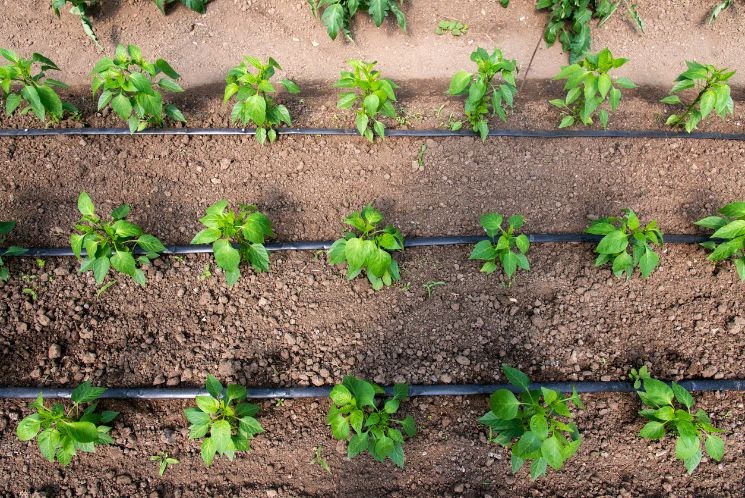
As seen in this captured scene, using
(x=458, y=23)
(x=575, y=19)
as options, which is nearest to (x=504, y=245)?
(x=575, y=19)

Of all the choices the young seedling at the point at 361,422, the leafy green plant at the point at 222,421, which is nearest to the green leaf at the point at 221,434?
the leafy green plant at the point at 222,421

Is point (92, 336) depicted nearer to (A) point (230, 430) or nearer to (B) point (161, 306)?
(B) point (161, 306)

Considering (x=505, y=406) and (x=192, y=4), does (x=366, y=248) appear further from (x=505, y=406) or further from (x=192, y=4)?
(x=192, y=4)

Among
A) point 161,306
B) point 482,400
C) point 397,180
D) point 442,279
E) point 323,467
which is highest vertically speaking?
point 397,180

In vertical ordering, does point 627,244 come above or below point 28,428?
above

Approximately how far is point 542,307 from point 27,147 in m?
3.48

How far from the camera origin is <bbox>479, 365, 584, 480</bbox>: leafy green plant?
2291 mm

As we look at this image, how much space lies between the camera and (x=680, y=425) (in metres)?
2.42

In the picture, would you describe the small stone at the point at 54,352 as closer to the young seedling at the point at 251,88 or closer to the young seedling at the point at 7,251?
the young seedling at the point at 7,251

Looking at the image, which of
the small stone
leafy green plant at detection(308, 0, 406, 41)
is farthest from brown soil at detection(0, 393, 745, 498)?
leafy green plant at detection(308, 0, 406, 41)

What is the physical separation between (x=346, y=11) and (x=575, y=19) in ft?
5.66

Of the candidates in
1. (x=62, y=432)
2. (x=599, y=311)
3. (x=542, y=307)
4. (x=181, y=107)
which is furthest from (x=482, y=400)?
(x=181, y=107)

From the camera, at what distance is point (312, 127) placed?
350 centimetres

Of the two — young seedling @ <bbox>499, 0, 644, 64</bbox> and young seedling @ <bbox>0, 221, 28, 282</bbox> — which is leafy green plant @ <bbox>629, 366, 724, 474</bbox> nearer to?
young seedling @ <bbox>499, 0, 644, 64</bbox>
